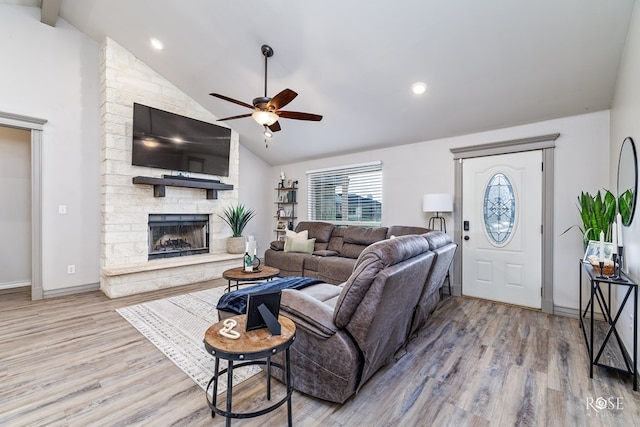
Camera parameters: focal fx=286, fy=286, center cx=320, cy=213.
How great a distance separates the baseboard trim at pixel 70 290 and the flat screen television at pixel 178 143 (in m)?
2.01

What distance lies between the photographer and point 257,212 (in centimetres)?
691

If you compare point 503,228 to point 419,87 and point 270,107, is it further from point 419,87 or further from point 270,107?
point 270,107

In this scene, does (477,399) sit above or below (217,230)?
below

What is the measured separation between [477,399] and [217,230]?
488cm

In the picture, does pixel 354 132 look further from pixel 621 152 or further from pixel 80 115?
pixel 80 115

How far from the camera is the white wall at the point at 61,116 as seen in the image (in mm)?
3854

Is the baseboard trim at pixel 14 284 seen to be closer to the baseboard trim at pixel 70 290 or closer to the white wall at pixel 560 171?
the baseboard trim at pixel 70 290

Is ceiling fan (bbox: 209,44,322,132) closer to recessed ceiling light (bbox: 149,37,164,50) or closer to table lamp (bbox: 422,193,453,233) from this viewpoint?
recessed ceiling light (bbox: 149,37,164,50)

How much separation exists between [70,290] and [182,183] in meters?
2.22

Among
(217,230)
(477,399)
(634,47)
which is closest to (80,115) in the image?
(217,230)

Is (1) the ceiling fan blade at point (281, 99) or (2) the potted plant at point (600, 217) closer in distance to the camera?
(2) the potted plant at point (600, 217)

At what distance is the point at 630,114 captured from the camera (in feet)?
7.82

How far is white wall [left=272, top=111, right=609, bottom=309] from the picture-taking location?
10.9ft

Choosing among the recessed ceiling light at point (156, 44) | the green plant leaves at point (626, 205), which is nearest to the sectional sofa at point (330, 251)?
the green plant leaves at point (626, 205)
